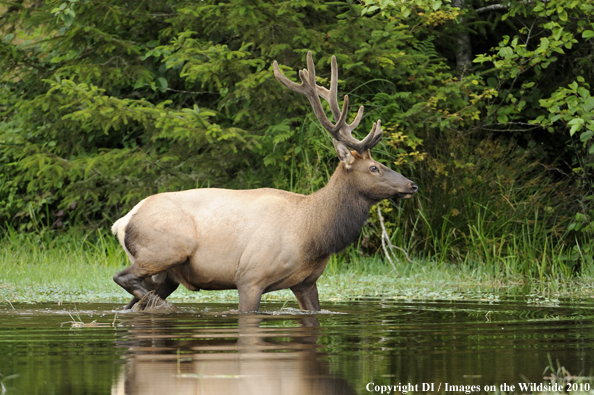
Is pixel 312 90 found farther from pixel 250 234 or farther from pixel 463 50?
pixel 463 50

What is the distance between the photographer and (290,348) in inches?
205

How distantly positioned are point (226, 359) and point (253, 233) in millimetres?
3217

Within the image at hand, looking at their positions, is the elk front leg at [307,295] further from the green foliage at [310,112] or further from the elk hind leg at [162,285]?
the green foliage at [310,112]

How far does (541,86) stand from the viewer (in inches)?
578

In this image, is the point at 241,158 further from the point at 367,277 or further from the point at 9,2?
the point at 9,2

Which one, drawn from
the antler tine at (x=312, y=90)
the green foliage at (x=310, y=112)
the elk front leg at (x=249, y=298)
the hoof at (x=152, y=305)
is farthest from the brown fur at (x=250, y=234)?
the green foliage at (x=310, y=112)

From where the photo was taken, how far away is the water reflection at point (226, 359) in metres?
3.94

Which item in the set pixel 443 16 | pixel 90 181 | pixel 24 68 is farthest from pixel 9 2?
pixel 443 16

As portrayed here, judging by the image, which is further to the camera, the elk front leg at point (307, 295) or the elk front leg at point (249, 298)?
the elk front leg at point (307, 295)

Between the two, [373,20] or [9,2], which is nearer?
[373,20]

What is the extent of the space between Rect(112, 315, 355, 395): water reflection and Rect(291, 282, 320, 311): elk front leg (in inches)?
38.2

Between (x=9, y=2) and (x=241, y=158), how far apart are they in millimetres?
4234

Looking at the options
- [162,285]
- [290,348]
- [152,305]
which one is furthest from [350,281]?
[290,348]

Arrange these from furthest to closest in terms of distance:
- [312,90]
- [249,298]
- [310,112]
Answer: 1. [310,112]
2. [312,90]
3. [249,298]
